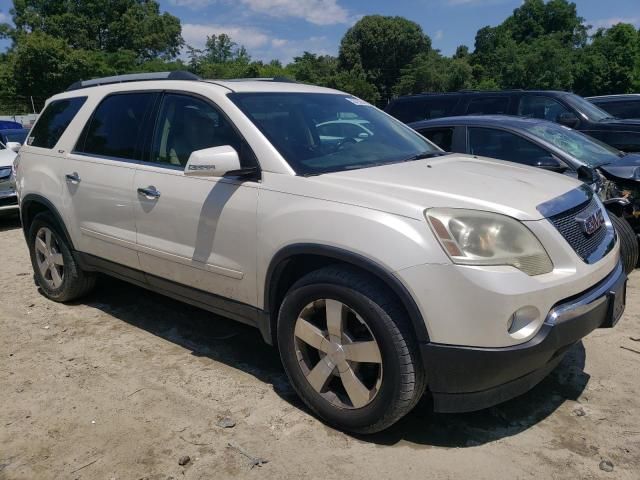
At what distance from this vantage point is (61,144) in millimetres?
4602

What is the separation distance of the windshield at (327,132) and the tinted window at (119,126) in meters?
0.88

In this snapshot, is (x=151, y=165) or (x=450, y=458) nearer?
(x=450, y=458)

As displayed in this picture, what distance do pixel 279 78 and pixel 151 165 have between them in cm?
132

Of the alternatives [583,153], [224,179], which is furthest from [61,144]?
[583,153]

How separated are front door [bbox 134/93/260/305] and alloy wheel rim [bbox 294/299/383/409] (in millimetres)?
442

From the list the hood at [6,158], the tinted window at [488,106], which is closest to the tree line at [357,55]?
the hood at [6,158]

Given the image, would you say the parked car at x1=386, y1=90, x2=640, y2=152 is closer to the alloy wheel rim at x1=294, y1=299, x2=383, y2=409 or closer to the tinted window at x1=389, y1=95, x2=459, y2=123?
the tinted window at x1=389, y1=95, x2=459, y2=123

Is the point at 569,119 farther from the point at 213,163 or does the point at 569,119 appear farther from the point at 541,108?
the point at 213,163

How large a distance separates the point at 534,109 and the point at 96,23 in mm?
61041

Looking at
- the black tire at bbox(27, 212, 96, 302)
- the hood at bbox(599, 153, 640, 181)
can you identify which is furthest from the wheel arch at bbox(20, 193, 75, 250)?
the hood at bbox(599, 153, 640, 181)

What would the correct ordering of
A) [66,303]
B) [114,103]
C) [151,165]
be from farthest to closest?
[66,303], [114,103], [151,165]

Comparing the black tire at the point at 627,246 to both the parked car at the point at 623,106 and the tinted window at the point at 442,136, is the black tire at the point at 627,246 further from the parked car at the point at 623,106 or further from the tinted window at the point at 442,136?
the parked car at the point at 623,106

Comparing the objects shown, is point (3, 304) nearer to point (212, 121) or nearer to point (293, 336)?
point (212, 121)

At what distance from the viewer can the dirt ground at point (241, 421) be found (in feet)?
8.85
